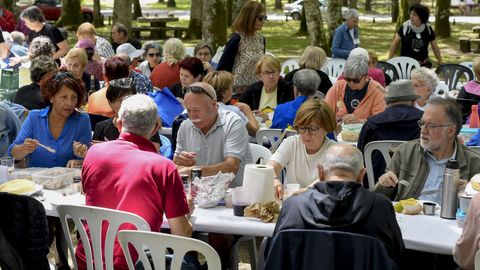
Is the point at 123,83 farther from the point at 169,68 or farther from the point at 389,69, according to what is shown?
the point at 389,69

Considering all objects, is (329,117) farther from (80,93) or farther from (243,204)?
(80,93)

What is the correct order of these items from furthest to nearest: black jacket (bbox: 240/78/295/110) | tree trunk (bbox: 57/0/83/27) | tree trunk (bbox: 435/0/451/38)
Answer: tree trunk (bbox: 57/0/83/27), tree trunk (bbox: 435/0/451/38), black jacket (bbox: 240/78/295/110)

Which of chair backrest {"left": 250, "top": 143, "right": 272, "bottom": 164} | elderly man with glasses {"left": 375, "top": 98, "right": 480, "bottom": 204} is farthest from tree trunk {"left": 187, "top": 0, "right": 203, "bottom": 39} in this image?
elderly man with glasses {"left": 375, "top": 98, "right": 480, "bottom": 204}

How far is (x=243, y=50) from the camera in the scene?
31.5 ft

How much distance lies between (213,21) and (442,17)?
32.3 feet

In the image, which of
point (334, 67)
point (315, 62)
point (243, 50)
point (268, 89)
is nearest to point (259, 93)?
point (268, 89)

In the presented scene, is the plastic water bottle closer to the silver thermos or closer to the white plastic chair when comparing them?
the silver thermos

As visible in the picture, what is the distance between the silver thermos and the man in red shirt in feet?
4.57

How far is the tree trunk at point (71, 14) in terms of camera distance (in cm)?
2778

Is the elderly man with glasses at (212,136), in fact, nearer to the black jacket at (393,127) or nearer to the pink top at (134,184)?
the black jacket at (393,127)

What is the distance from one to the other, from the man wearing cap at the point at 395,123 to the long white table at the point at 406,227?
4.96ft

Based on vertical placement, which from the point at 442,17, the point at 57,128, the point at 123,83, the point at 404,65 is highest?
the point at 123,83

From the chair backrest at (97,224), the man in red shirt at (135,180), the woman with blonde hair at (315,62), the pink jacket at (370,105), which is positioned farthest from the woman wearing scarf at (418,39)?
the chair backrest at (97,224)

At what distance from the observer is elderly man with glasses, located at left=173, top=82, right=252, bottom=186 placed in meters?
5.50
